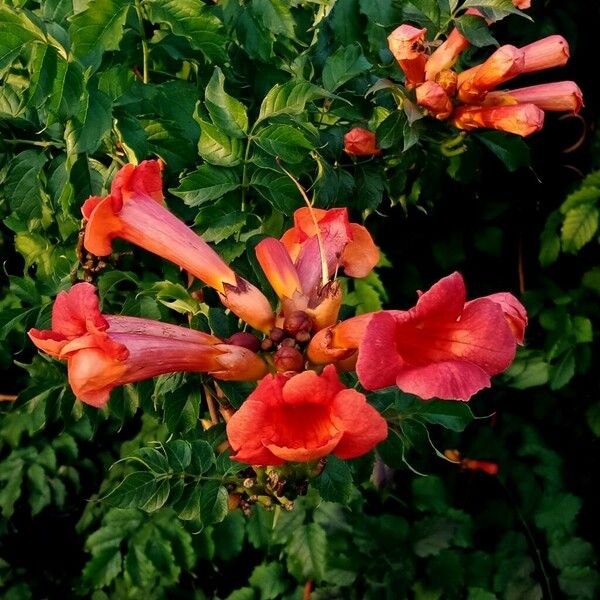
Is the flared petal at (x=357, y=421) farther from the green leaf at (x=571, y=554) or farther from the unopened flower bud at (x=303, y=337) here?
the green leaf at (x=571, y=554)

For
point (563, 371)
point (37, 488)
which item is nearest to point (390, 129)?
point (563, 371)

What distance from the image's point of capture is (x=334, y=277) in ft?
5.30

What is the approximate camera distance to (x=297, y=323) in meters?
1.56

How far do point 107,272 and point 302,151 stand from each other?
0.61 metres

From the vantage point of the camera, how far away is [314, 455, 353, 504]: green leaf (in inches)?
63.5

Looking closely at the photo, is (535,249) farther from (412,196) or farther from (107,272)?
(107,272)

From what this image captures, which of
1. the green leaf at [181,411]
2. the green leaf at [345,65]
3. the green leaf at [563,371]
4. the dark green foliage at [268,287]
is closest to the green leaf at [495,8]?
the dark green foliage at [268,287]

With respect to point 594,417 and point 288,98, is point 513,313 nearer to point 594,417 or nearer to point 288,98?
point 288,98

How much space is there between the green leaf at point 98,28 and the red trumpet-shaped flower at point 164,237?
0.28 metres

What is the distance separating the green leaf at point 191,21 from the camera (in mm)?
1779

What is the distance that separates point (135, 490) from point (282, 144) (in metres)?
0.78

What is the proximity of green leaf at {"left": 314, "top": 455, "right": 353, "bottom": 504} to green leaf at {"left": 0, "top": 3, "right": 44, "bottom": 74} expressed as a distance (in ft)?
3.51

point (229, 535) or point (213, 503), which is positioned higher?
point (213, 503)

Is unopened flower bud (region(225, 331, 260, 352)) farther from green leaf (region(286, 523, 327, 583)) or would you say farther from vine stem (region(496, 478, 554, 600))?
vine stem (region(496, 478, 554, 600))
